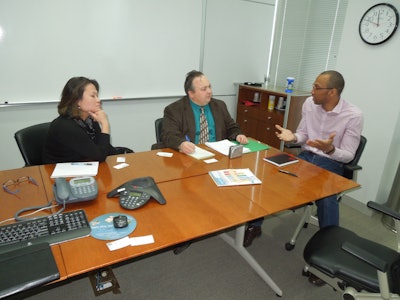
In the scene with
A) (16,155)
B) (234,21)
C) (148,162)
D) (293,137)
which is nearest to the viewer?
(148,162)

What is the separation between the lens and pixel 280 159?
6.95 feet

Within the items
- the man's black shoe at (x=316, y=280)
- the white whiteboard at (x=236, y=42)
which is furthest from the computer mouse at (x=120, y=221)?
the white whiteboard at (x=236, y=42)

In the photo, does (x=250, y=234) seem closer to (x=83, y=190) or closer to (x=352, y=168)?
(x=352, y=168)

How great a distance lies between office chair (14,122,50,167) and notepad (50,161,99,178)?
1.39ft

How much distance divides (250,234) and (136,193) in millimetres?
Result: 1283

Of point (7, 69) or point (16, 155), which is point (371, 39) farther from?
point (16, 155)

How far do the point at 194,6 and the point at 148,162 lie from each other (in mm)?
2423

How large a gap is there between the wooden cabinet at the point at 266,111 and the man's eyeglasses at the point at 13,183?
9.48 feet

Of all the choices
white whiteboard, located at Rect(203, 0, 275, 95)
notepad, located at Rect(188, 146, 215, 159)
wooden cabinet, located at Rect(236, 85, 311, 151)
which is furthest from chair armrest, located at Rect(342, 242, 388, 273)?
white whiteboard, located at Rect(203, 0, 275, 95)

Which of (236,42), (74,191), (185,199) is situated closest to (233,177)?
(185,199)

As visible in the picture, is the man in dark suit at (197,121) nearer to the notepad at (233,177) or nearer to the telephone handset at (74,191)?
the notepad at (233,177)

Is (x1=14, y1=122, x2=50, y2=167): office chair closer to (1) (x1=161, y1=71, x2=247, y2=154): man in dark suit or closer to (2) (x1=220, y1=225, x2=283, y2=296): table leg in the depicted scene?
(1) (x1=161, y1=71, x2=247, y2=154): man in dark suit

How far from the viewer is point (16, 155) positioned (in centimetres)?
308

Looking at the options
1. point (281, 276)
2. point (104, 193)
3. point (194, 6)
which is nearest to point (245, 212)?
point (104, 193)
